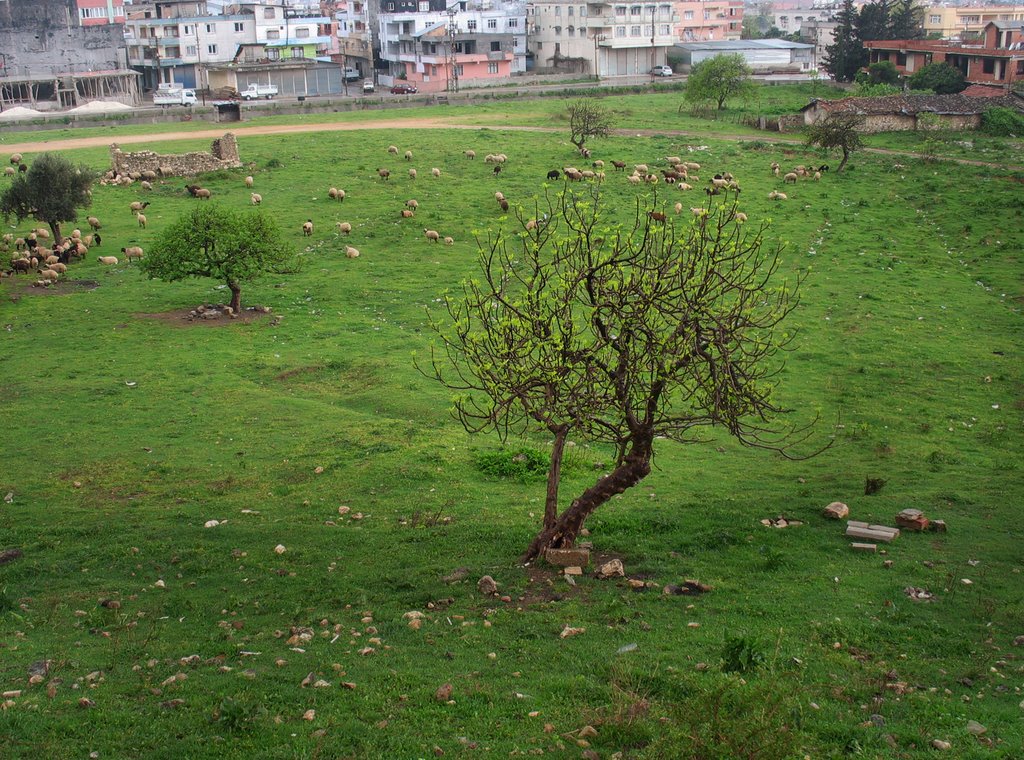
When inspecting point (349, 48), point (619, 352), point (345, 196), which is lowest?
point (345, 196)

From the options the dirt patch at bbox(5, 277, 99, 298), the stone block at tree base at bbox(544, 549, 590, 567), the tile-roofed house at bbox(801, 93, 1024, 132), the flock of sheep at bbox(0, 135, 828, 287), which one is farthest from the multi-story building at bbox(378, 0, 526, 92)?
the stone block at tree base at bbox(544, 549, 590, 567)

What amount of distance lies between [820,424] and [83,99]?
94754 mm

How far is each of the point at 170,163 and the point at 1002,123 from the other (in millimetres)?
48557

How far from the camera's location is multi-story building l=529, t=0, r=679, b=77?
10912 cm

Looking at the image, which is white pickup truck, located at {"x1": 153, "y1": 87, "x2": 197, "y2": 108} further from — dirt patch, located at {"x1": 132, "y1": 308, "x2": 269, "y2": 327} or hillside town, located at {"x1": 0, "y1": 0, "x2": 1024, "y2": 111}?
dirt patch, located at {"x1": 132, "y1": 308, "x2": 269, "y2": 327}

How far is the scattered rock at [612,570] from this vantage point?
46.5 feet

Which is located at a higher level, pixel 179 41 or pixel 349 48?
pixel 179 41

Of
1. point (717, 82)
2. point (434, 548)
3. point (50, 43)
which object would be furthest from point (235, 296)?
point (50, 43)

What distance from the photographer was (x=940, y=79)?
7950cm

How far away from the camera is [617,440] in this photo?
A: 46.5 feet

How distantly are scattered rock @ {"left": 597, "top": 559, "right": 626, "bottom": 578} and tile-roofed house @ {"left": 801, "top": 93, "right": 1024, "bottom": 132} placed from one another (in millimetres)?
56248

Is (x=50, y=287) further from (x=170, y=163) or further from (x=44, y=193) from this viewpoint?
(x=170, y=163)

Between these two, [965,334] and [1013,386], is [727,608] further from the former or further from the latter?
[965,334]

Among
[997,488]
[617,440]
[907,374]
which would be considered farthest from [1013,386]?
[617,440]
